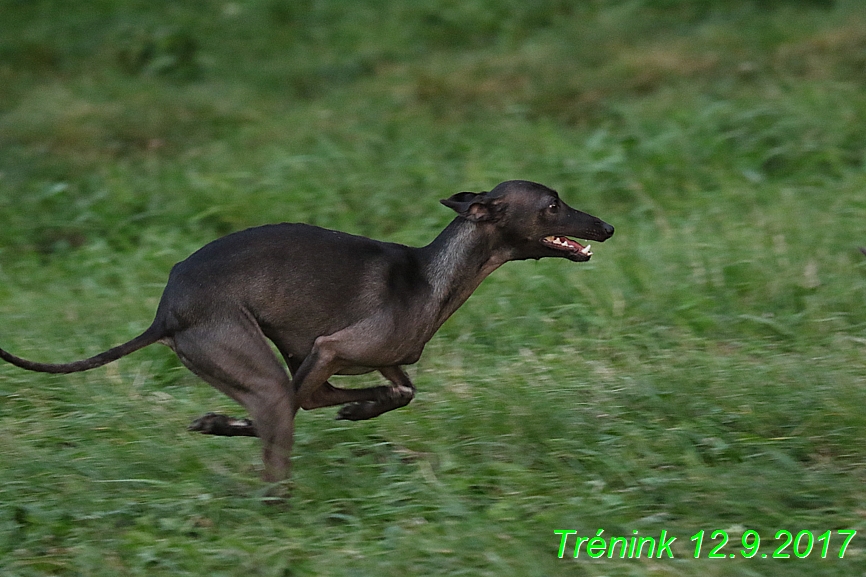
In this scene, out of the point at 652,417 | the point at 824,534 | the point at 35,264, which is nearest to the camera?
the point at 824,534

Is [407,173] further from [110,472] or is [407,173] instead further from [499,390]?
[110,472]

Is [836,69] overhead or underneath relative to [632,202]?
overhead

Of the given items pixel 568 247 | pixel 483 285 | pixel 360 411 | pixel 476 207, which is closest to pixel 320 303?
pixel 360 411

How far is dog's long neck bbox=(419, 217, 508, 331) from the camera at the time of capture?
205 inches

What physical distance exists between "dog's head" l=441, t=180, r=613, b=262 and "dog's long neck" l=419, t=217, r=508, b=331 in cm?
7

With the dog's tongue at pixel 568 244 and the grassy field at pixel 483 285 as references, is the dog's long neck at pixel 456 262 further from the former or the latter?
the grassy field at pixel 483 285

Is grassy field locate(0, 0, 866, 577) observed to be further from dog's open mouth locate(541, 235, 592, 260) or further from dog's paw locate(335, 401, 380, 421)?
dog's open mouth locate(541, 235, 592, 260)

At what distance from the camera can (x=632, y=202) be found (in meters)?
8.62

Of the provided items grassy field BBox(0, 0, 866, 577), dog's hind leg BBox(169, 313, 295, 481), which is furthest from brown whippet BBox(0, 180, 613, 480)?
grassy field BBox(0, 0, 866, 577)

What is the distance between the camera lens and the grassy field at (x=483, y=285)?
15.0 ft

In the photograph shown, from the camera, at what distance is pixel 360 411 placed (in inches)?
208

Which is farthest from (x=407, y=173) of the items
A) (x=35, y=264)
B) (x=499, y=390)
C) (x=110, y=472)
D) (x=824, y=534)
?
(x=824, y=534)

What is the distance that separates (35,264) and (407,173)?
9.01 feet

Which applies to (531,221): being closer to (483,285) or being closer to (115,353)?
(115,353)
